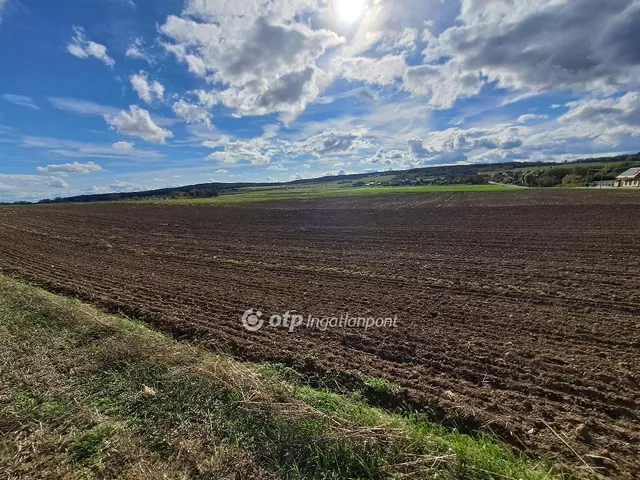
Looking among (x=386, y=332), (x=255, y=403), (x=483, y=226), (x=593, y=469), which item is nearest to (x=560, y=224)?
(x=483, y=226)

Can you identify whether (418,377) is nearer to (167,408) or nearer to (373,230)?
(167,408)

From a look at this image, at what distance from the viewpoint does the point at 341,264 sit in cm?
1302

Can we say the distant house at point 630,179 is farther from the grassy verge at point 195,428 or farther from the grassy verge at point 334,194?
the grassy verge at point 195,428

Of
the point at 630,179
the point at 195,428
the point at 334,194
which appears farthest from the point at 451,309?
the point at 630,179

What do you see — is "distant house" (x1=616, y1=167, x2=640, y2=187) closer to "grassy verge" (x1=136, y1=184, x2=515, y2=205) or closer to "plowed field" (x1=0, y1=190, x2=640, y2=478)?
"grassy verge" (x1=136, y1=184, x2=515, y2=205)

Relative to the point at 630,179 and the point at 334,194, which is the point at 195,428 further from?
the point at 630,179

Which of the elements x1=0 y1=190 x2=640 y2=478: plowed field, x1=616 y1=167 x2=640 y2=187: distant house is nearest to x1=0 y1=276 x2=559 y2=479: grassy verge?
x1=0 y1=190 x2=640 y2=478: plowed field

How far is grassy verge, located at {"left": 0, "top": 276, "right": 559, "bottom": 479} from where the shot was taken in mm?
3268

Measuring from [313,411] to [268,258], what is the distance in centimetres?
1107

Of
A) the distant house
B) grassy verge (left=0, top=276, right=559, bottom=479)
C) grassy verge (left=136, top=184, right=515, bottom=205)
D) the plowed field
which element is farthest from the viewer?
the distant house

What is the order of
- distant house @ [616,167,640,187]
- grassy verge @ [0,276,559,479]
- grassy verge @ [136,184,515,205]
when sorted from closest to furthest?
1. grassy verge @ [0,276,559,479]
2. grassy verge @ [136,184,515,205]
3. distant house @ [616,167,640,187]

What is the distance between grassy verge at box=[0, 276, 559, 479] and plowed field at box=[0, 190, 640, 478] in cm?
87

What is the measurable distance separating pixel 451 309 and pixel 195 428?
5.98 metres

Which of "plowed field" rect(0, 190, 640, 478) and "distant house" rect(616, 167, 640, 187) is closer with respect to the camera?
"plowed field" rect(0, 190, 640, 478)
